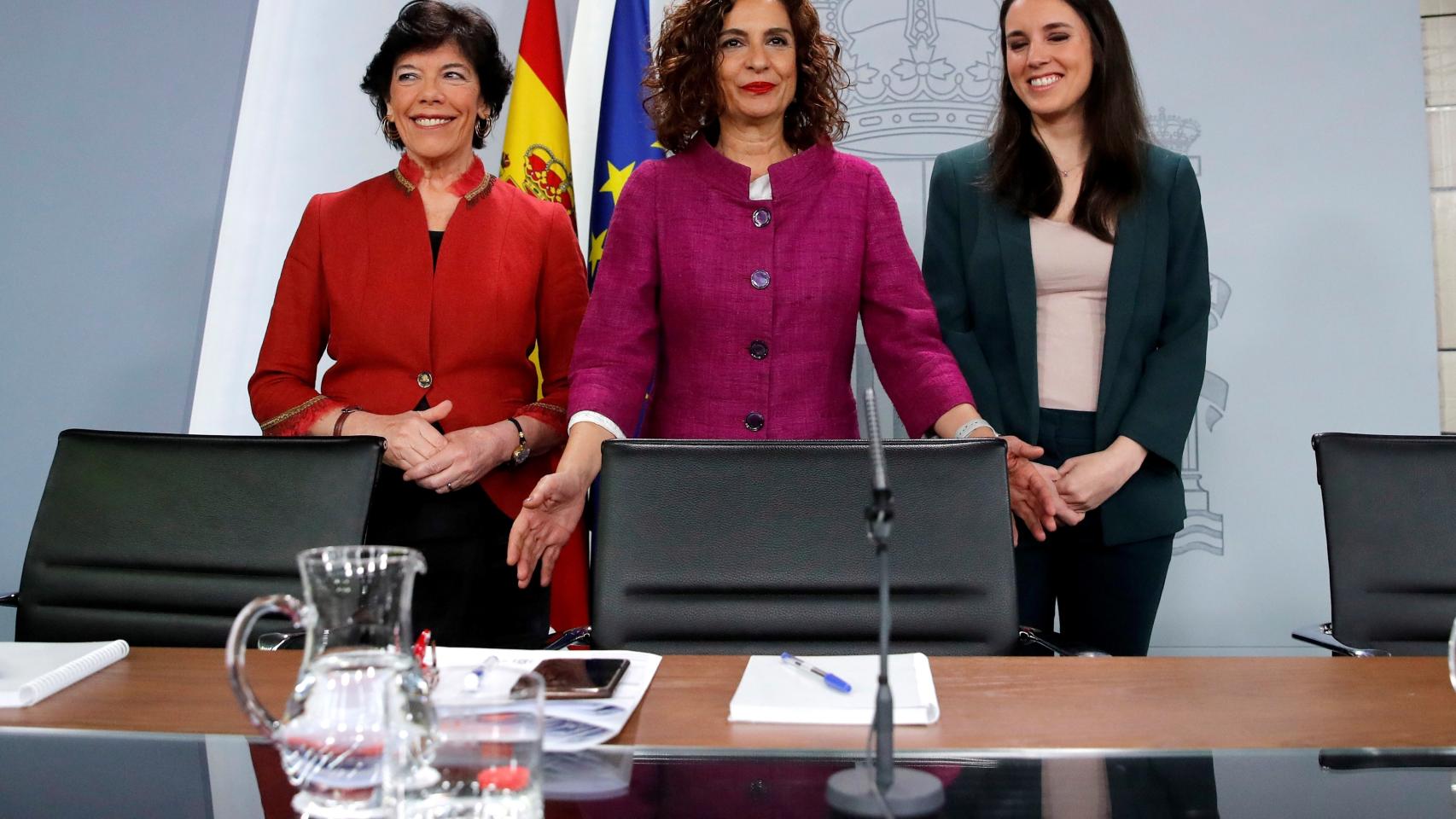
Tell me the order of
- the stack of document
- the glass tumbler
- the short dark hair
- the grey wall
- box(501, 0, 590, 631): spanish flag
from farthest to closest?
1. the grey wall
2. box(501, 0, 590, 631): spanish flag
3. the short dark hair
4. the stack of document
5. the glass tumbler

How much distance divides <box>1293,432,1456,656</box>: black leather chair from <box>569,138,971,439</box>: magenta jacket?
2.05 feet

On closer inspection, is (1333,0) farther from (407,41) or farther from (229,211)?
(229,211)

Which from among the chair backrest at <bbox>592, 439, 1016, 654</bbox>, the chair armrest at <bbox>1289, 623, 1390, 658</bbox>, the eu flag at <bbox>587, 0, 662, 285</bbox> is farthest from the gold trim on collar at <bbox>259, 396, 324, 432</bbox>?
the chair armrest at <bbox>1289, 623, 1390, 658</bbox>

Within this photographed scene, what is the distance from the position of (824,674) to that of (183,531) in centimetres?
104

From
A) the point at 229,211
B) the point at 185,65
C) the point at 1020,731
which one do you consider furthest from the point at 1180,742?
the point at 185,65

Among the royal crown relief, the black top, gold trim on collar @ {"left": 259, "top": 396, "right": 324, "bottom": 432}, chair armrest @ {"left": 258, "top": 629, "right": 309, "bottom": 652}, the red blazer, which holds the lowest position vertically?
chair armrest @ {"left": 258, "top": 629, "right": 309, "bottom": 652}

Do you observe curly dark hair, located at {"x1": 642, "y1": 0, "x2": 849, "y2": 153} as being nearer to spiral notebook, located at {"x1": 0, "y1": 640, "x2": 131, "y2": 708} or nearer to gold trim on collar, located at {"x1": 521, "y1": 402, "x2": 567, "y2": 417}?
gold trim on collar, located at {"x1": 521, "y1": 402, "x2": 567, "y2": 417}

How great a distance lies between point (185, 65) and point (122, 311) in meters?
0.75

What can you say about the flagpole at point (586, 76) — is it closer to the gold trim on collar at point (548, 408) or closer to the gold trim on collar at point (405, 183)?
the gold trim on collar at point (405, 183)

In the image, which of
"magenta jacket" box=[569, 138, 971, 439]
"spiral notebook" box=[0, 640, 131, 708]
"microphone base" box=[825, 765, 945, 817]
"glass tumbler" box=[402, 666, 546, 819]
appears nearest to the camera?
"glass tumbler" box=[402, 666, 546, 819]

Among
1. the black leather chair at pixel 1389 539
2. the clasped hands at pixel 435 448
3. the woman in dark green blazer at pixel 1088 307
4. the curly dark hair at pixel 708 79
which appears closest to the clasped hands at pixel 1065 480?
the woman in dark green blazer at pixel 1088 307

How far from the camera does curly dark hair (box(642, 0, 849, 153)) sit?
2256mm

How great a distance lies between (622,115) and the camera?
3.41 metres

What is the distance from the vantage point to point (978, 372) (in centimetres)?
231
